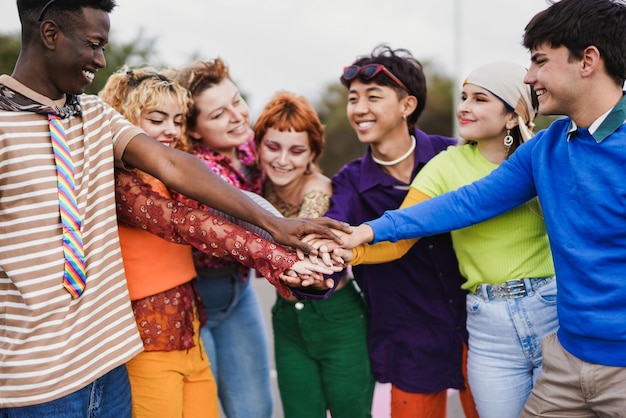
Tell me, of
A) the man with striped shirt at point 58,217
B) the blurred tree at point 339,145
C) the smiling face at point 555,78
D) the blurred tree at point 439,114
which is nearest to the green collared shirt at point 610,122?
the smiling face at point 555,78

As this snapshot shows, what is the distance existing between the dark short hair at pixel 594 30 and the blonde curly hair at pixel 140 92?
5.46 ft

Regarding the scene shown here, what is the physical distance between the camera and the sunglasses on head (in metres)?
3.20

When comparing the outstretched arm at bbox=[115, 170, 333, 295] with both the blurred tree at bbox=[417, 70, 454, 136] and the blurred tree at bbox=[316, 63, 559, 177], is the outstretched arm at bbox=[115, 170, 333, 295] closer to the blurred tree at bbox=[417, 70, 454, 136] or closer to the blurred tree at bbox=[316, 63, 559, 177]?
the blurred tree at bbox=[316, 63, 559, 177]

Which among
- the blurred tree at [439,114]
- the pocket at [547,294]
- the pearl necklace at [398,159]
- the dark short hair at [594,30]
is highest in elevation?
the dark short hair at [594,30]

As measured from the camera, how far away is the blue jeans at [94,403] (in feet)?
6.79

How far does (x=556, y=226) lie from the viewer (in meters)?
2.37

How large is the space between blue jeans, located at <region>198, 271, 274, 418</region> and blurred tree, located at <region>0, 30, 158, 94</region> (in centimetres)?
1268

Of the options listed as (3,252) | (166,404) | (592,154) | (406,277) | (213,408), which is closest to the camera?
(3,252)

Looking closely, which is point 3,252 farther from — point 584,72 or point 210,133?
point 584,72

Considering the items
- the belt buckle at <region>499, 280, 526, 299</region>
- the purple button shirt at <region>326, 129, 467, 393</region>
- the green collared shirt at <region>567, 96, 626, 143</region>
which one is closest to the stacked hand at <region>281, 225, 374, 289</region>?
the purple button shirt at <region>326, 129, 467, 393</region>

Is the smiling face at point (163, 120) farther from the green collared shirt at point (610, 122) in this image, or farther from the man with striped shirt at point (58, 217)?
the green collared shirt at point (610, 122)

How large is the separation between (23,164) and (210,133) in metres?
1.36

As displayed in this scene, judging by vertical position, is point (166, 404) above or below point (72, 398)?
below

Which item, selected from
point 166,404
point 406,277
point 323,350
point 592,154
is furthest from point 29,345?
point 592,154
